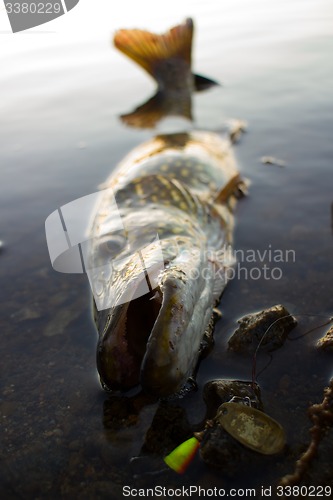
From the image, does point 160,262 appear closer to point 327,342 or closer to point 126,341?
point 126,341

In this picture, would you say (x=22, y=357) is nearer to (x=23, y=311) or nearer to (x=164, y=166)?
(x=23, y=311)

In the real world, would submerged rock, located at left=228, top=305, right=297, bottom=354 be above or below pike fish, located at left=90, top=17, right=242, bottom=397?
below

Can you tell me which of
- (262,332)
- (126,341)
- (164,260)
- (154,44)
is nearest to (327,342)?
(262,332)

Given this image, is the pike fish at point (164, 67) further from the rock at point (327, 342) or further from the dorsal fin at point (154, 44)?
the rock at point (327, 342)

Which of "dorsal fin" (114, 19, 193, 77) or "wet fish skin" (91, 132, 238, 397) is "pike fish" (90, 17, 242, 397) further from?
"dorsal fin" (114, 19, 193, 77)

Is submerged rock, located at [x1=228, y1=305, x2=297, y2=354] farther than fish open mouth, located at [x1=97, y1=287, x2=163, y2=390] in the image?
Yes

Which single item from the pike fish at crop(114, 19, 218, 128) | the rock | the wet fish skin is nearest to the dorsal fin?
the pike fish at crop(114, 19, 218, 128)
